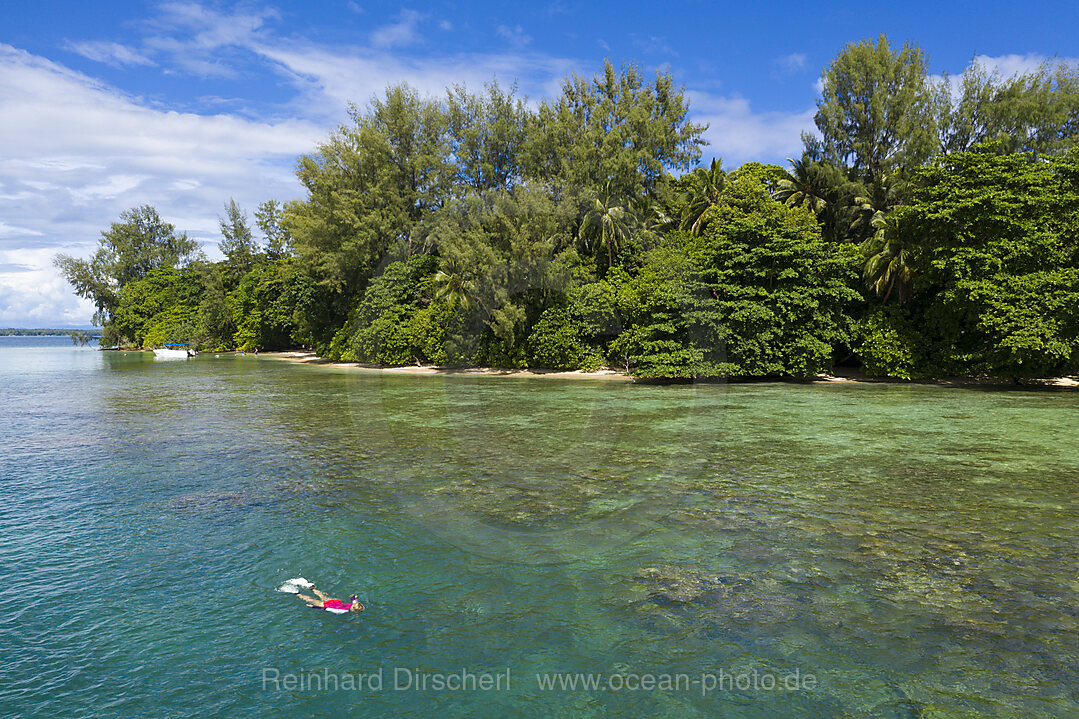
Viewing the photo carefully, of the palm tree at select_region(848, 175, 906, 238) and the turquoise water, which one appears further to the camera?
the palm tree at select_region(848, 175, 906, 238)

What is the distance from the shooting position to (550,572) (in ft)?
26.8

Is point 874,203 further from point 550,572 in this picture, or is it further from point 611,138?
point 550,572

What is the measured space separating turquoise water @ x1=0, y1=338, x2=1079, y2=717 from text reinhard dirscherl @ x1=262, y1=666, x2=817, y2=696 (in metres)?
0.05

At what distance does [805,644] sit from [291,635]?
5.41m

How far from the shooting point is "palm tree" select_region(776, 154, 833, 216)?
4322 cm

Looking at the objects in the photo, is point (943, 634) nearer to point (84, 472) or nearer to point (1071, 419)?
point (84, 472)

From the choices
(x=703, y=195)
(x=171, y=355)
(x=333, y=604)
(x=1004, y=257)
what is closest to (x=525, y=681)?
(x=333, y=604)

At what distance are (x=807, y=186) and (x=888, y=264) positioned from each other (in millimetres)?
12817

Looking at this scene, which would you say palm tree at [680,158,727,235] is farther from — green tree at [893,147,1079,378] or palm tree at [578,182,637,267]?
green tree at [893,147,1079,378]

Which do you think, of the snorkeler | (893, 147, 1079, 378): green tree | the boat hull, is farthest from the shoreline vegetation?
the snorkeler

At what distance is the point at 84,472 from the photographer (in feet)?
46.4

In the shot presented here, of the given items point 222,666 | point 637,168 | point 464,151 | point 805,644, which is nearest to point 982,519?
point 805,644

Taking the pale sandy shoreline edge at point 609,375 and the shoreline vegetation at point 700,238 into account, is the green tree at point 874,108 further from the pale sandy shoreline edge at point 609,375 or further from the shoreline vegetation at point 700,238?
the pale sandy shoreline edge at point 609,375

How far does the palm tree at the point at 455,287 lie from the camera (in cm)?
4478
